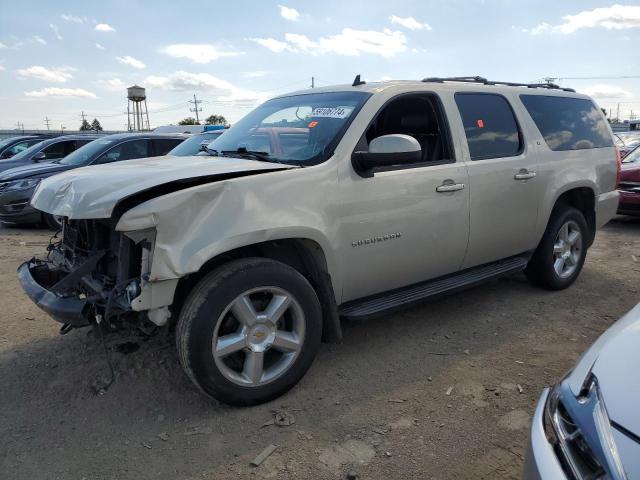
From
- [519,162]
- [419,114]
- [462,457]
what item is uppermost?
[419,114]

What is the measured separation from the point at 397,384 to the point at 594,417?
1.74 metres

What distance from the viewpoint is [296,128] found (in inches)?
145

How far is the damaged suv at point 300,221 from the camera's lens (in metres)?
2.72

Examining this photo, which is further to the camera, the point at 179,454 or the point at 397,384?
the point at 397,384

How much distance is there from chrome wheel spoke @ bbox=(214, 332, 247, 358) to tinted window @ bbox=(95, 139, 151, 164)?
6.54 metres

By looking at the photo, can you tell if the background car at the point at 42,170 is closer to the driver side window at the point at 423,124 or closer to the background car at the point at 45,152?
the background car at the point at 45,152

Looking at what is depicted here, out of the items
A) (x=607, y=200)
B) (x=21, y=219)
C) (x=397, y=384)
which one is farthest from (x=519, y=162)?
(x=21, y=219)

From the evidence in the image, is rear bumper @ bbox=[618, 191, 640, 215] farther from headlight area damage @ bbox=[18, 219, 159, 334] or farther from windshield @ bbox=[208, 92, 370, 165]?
headlight area damage @ bbox=[18, 219, 159, 334]

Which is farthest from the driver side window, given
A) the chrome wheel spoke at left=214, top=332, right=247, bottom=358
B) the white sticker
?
the chrome wheel spoke at left=214, top=332, right=247, bottom=358

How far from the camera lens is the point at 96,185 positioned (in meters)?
2.80

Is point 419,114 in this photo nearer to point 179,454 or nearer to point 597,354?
point 597,354

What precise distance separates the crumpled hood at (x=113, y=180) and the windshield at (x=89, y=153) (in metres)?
5.57

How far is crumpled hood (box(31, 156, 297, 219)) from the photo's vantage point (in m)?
2.65

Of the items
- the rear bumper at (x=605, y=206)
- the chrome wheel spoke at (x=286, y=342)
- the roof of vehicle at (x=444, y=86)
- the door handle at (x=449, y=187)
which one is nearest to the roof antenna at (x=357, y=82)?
the roof of vehicle at (x=444, y=86)
